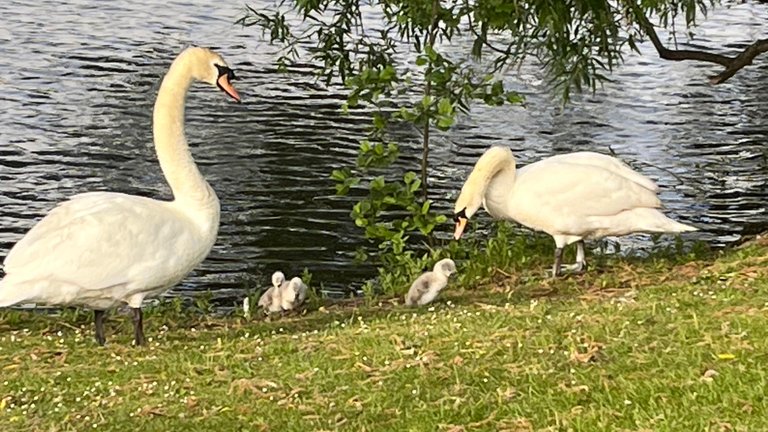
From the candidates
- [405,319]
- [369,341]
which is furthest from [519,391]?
[405,319]

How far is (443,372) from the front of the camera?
687 cm

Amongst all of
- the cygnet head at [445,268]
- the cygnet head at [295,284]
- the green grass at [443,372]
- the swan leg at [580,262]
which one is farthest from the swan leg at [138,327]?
the swan leg at [580,262]

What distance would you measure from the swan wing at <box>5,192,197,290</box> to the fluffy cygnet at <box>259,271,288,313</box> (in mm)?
2520

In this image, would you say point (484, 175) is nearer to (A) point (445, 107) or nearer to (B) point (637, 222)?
(A) point (445, 107)

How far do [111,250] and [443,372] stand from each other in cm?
268

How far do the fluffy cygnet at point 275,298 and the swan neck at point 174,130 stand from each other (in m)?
2.08

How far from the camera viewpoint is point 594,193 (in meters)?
11.2

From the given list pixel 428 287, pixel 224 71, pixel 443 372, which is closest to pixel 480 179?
pixel 428 287

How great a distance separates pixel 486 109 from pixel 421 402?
18.9 metres

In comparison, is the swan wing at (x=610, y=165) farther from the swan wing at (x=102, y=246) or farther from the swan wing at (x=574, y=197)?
the swan wing at (x=102, y=246)

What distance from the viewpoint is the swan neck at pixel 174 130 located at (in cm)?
923

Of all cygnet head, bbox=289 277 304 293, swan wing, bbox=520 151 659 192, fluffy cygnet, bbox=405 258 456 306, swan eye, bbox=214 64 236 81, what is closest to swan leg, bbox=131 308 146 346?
swan eye, bbox=214 64 236 81

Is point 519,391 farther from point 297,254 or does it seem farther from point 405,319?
point 297,254

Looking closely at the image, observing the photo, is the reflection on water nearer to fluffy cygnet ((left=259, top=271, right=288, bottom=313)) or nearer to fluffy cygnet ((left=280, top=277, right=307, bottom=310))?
fluffy cygnet ((left=259, top=271, right=288, bottom=313))
